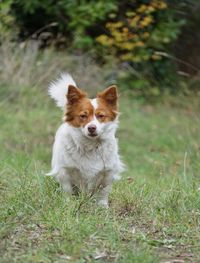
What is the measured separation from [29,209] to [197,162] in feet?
12.1

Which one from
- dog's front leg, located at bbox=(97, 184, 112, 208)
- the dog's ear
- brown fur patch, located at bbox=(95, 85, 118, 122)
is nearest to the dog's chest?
dog's front leg, located at bbox=(97, 184, 112, 208)

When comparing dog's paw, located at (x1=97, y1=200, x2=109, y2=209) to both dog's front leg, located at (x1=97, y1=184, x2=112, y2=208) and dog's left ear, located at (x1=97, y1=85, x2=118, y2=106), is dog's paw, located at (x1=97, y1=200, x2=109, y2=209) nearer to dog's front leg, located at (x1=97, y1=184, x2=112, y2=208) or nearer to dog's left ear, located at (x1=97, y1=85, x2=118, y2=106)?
dog's front leg, located at (x1=97, y1=184, x2=112, y2=208)

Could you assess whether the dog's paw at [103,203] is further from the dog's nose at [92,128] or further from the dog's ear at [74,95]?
the dog's ear at [74,95]

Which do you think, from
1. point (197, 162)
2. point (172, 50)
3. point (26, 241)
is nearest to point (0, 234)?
point (26, 241)

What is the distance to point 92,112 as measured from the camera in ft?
20.1

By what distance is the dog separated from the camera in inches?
242

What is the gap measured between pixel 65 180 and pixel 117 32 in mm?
8515

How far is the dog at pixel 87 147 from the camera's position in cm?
615

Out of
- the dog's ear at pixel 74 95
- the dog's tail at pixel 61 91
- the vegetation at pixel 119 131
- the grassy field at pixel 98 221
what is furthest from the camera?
the dog's tail at pixel 61 91

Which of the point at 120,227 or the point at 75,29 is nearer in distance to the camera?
the point at 120,227

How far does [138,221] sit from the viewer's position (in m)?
5.66

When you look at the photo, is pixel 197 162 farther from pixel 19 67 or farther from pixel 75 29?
pixel 75 29

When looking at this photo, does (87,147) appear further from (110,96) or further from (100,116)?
(110,96)

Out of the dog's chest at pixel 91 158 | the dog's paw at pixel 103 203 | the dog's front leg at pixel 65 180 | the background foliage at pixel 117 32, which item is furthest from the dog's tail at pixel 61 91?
the background foliage at pixel 117 32
